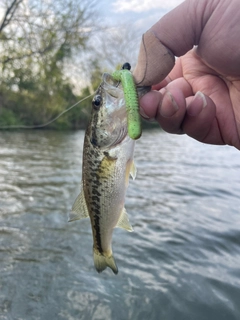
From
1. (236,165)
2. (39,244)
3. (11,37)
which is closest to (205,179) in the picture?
(236,165)

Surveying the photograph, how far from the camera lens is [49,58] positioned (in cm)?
2488

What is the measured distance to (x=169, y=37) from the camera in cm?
213

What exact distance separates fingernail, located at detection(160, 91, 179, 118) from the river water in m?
2.17

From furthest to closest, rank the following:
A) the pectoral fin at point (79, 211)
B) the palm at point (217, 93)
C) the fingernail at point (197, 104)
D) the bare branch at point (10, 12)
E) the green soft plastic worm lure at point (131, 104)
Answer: the bare branch at point (10, 12), the palm at point (217, 93), the pectoral fin at point (79, 211), the fingernail at point (197, 104), the green soft plastic worm lure at point (131, 104)

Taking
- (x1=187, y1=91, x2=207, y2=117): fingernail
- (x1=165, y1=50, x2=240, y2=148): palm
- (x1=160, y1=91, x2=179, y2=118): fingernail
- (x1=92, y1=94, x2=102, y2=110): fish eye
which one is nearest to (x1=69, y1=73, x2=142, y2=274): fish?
(x1=92, y1=94, x2=102, y2=110): fish eye

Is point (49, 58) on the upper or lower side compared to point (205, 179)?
upper

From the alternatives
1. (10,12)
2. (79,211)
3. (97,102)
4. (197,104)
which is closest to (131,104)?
(97,102)

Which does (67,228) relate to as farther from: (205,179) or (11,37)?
(11,37)

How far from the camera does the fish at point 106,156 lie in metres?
2.30

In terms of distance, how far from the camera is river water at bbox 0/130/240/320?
3691 millimetres

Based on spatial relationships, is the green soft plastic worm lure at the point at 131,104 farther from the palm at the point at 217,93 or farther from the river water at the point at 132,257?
the river water at the point at 132,257

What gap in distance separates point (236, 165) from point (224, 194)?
461 cm

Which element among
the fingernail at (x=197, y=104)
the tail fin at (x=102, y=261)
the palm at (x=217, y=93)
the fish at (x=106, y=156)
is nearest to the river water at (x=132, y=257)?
the tail fin at (x=102, y=261)

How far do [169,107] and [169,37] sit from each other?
0.43 m
